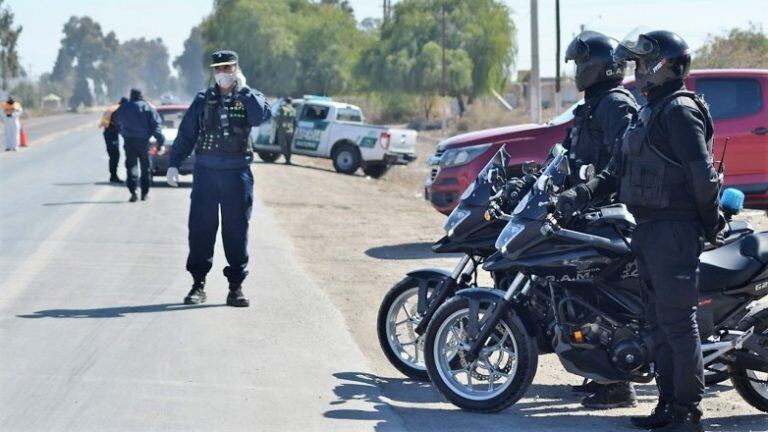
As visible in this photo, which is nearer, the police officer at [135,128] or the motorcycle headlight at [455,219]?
the motorcycle headlight at [455,219]

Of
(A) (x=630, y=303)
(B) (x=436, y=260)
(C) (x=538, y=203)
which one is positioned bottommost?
(B) (x=436, y=260)

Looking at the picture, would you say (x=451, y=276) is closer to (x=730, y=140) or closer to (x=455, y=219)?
(x=455, y=219)

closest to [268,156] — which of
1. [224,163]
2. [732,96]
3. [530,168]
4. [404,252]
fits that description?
[404,252]

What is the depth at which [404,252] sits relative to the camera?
14.0m

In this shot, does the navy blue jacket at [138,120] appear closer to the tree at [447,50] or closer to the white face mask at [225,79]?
the white face mask at [225,79]

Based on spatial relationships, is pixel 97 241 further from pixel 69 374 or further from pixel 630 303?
pixel 630 303

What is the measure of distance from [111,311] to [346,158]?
21.4 meters

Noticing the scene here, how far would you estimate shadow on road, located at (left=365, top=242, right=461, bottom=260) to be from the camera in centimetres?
1358

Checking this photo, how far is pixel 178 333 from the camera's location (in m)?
8.60

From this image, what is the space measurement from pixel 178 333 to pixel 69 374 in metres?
1.44

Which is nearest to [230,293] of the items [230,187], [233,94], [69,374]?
[230,187]

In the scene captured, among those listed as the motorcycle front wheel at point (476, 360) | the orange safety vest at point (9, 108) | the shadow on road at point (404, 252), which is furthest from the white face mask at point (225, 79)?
the orange safety vest at point (9, 108)

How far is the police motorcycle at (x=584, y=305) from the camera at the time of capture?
20.6ft

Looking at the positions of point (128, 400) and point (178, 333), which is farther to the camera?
point (178, 333)
